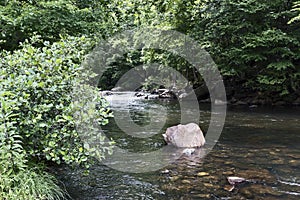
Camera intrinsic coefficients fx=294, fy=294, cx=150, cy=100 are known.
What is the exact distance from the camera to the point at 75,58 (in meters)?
4.41

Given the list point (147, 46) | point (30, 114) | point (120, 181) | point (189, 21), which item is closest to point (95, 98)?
point (30, 114)

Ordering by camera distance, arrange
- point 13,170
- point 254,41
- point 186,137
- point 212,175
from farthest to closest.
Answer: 1. point 254,41
2. point 186,137
3. point 212,175
4. point 13,170

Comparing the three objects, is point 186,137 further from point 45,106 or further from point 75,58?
point 45,106

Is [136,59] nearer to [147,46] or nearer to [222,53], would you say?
[147,46]

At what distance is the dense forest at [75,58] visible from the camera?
10.9ft

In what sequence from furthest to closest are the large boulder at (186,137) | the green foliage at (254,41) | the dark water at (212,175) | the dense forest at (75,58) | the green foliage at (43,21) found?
the green foliage at (254,41) < the large boulder at (186,137) < the green foliage at (43,21) < the dark water at (212,175) < the dense forest at (75,58)

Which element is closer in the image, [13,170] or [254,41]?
[13,170]

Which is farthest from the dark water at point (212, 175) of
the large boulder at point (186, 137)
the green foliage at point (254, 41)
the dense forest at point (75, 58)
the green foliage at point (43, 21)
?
the green foliage at point (254, 41)

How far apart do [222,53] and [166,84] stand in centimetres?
1191

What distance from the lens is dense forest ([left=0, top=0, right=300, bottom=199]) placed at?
3.33 m

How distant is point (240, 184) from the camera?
464 centimetres

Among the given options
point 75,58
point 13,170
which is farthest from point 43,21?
point 13,170

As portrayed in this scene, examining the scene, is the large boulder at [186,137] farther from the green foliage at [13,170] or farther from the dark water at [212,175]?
the green foliage at [13,170]

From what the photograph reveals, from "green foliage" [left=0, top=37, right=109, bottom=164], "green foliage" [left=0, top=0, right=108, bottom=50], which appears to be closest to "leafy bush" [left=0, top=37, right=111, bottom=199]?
"green foliage" [left=0, top=37, right=109, bottom=164]
